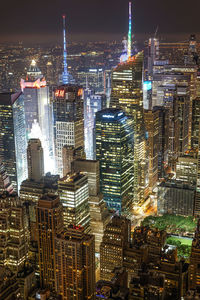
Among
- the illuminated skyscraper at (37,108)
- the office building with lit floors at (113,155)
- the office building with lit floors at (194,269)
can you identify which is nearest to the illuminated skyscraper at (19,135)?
the illuminated skyscraper at (37,108)

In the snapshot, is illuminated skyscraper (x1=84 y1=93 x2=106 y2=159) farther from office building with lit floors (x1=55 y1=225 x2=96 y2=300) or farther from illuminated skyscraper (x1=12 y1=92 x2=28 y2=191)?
office building with lit floors (x1=55 y1=225 x2=96 y2=300)

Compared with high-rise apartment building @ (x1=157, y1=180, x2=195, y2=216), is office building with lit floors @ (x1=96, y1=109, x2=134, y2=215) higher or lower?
higher

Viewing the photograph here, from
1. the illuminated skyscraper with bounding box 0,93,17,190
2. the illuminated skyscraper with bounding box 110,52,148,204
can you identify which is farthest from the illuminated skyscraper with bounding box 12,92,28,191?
the illuminated skyscraper with bounding box 110,52,148,204

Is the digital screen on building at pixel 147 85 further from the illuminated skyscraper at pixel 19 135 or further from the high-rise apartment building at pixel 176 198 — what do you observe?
the high-rise apartment building at pixel 176 198

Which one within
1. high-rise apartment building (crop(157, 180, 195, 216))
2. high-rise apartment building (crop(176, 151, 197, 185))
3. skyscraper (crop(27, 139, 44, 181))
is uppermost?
skyscraper (crop(27, 139, 44, 181))

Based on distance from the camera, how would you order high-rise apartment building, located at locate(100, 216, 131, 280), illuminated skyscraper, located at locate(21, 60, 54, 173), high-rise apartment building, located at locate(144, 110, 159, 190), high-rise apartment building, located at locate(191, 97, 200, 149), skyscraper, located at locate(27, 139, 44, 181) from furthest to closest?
1. high-rise apartment building, located at locate(191, 97, 200, 149)
2. illuminated skyscraper, located at locate(21, 60, 54, 173)
3. high-rise apartment building, located at locate(144, 110, 159, 190)
4. skyscraper, located at locate(27, 139, 44, 181)
5. high-rise apartment building, located at locate(100, 216, 131, 280)

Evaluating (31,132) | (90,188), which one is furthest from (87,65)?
(90,188)

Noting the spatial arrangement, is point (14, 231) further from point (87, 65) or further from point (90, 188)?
point (87, 65)
